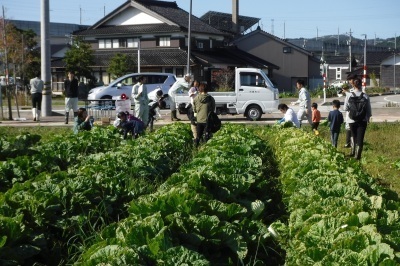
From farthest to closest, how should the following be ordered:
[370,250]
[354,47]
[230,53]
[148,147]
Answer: [354,47]
[230,53]
[148,147]
[370,250]

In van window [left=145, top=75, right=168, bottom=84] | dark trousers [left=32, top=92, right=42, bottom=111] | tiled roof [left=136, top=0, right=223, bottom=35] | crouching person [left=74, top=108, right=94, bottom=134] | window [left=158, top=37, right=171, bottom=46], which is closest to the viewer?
crouching person [left=74, top=108, right=94, bottom=134]

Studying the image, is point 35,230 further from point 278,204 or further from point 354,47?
point 354,47

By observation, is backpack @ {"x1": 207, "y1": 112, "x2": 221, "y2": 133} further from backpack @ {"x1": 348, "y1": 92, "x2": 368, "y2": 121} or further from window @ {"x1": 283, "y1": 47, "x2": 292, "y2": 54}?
window @ {"x1": 283, "y1": 47, "x2": 292, "y2": 54}

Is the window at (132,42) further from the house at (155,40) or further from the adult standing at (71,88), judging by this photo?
the adult standing at (71,88)

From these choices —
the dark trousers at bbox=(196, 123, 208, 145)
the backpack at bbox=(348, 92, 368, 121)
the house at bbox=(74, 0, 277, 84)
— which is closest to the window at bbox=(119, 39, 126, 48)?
the house at bbox=(74, 0, 277, 84)

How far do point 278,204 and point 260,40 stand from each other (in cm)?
4595

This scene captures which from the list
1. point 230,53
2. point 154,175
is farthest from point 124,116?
point 230,53

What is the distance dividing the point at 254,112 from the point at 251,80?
1.07 metres

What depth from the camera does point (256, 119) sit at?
20.7 meters

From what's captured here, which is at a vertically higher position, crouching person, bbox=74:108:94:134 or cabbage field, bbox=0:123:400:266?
crouching person, bbox=74:108:94:134

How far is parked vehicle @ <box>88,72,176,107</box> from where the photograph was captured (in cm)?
2608

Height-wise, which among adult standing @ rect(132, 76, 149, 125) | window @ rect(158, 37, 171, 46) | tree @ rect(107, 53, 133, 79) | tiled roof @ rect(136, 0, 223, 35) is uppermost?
tiled roof @ rect(136, 0, 223, 35)

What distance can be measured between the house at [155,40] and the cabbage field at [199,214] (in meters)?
32.5

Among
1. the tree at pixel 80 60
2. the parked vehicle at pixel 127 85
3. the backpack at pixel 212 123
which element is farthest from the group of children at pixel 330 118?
the tree at pixel 80 60
